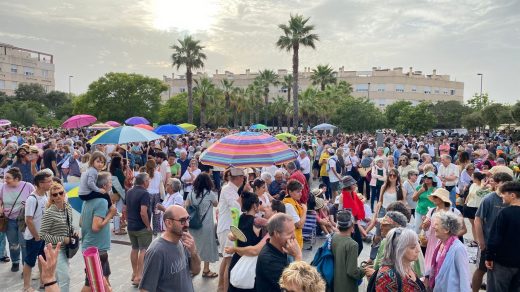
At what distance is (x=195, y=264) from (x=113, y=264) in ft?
12.8

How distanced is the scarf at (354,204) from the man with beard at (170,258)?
374 cm

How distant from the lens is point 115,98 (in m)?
47.6

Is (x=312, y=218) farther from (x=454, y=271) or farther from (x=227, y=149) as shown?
(x=454, y=271)

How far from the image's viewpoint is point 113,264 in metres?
6.84

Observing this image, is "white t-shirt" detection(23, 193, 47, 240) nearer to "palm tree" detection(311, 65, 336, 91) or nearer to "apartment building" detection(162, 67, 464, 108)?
"palm tree" detection(311, 65, 336, 91)

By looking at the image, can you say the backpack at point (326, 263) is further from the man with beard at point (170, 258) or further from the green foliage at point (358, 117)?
the green foliage at point (358, 117)

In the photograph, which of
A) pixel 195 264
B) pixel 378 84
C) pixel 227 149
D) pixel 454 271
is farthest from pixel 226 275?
pixel 378 84

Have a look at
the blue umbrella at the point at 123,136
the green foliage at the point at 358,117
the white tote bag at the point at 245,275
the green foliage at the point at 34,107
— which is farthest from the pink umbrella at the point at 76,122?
the green foliage at the point at 34,107

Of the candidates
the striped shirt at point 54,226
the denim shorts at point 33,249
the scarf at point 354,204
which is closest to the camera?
the striped shirt at point 54,226

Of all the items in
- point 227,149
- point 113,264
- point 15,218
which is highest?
point 227,149

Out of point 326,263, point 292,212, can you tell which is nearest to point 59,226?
point 292,212

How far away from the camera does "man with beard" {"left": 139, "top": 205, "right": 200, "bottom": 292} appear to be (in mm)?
3191

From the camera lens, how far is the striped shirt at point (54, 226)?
4.50 metres

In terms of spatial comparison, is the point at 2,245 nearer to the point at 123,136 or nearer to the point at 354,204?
the point at 123,136
